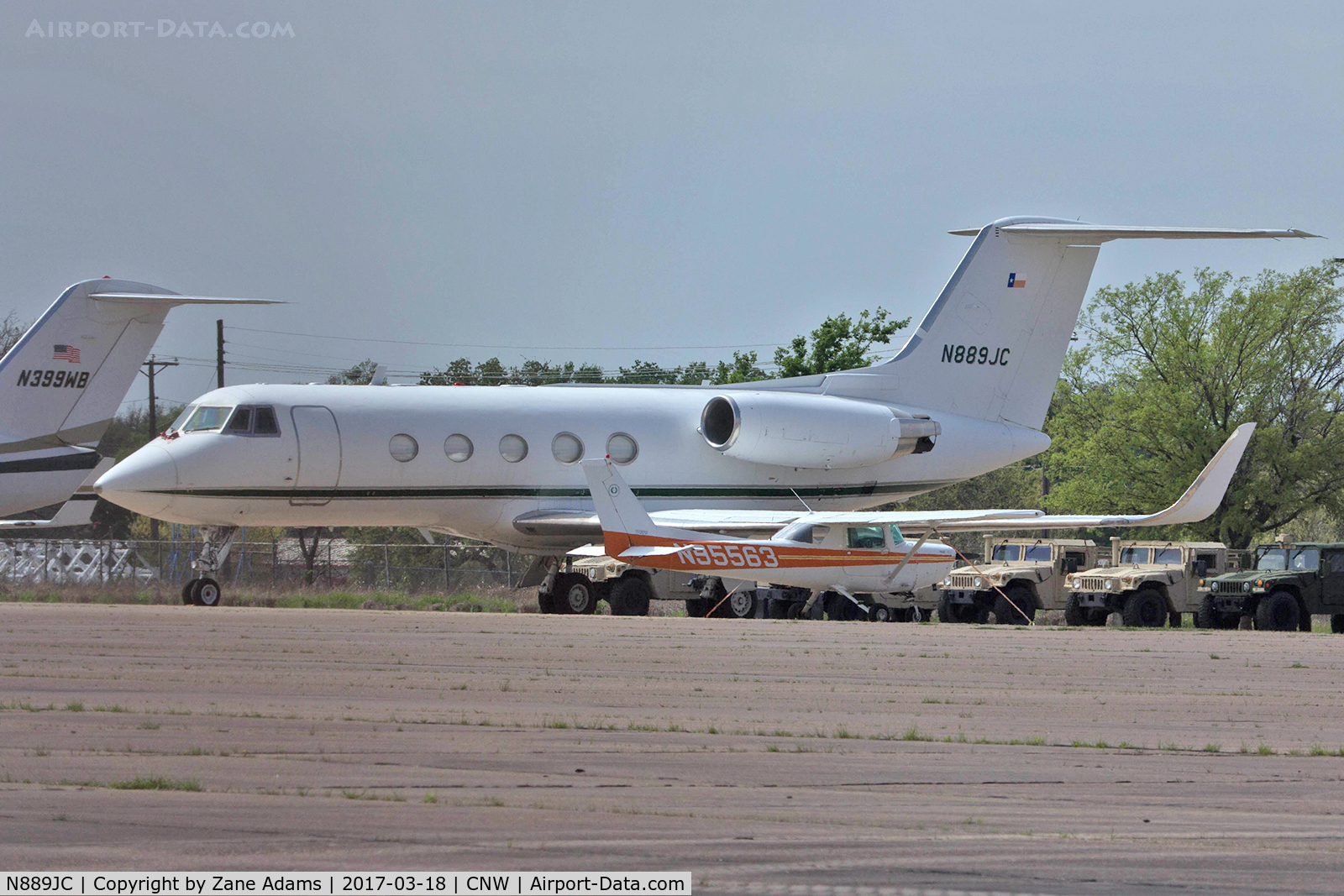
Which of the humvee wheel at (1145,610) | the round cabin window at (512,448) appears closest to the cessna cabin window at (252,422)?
the round cabin window at (512,448)

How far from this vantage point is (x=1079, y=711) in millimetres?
10180

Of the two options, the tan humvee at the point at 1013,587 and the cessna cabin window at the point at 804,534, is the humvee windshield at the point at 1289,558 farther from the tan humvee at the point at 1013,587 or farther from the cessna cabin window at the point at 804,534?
the cessna cabin window at the point at 804,534

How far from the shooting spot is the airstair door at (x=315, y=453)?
2295 centimetres

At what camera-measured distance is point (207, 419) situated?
75.4 ft

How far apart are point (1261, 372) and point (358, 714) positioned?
41.0m

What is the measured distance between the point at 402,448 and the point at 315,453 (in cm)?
141

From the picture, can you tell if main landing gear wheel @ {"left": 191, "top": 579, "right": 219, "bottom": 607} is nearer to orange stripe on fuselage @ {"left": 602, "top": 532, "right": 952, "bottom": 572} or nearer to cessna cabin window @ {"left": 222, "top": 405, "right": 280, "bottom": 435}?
cessna cabin window @ {"left": 222, "top": 405, "right": 280, "bottom": 435}


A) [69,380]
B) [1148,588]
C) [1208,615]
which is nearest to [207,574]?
[69,380]

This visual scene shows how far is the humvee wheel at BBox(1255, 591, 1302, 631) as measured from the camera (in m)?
24.1

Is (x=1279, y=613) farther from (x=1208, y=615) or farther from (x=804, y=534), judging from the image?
(x=804, y=534)

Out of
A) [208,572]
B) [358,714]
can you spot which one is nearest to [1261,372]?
[208,572]

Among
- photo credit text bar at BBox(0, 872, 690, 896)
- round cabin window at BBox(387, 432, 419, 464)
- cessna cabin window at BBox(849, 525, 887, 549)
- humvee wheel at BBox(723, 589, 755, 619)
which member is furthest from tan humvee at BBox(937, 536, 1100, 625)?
photo credit text bar at BBox(0, 872, 690, 896)

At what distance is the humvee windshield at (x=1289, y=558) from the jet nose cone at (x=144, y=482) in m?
18.0

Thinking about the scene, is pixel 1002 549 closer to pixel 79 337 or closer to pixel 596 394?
pixel 596 394
